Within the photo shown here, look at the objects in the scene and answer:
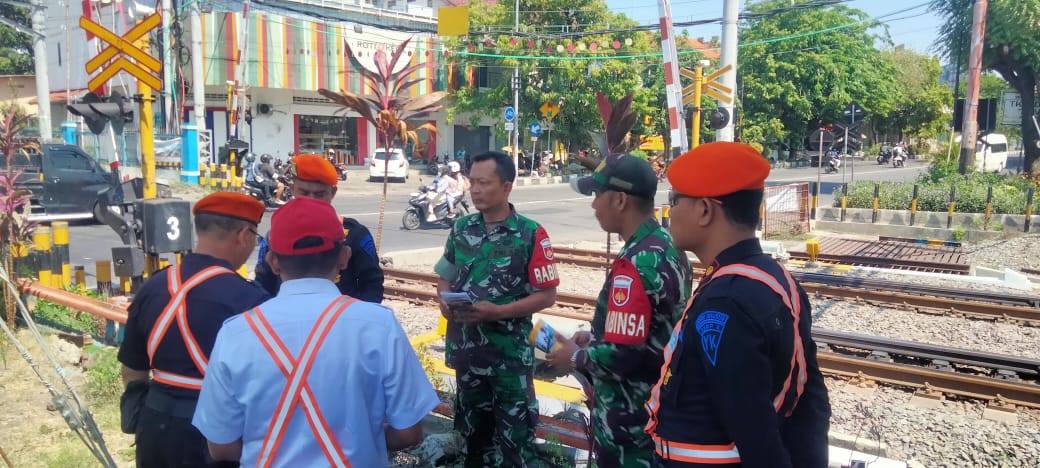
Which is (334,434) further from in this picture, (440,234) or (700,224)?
(440,234)

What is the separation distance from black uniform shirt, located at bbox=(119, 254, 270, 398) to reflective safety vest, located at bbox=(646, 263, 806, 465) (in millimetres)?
1394

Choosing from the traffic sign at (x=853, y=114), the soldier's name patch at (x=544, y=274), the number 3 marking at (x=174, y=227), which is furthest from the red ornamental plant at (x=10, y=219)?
the traffic sign at (x=853, y=114)

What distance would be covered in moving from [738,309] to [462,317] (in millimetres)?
1847

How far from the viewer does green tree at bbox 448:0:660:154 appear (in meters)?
32.2

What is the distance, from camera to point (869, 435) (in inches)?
205

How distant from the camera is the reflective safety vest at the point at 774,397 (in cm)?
180

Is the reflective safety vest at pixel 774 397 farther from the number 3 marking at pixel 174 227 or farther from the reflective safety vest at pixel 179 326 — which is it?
the number 3 marking at pixel 174 227

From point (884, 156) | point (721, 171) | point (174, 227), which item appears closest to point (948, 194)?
point (174, 227)

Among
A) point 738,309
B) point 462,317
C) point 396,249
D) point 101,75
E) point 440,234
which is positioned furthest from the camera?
point 440,234

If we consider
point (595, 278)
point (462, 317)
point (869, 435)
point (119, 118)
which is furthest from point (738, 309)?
point (595, 278)

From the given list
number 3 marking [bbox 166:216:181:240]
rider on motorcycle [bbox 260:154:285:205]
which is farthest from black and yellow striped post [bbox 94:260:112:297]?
rider on motorcycle [bbox 260:154:285:205]

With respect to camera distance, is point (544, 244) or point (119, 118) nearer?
point (544, 244)

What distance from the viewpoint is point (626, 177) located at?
2.85 m

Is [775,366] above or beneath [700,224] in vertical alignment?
beneath
